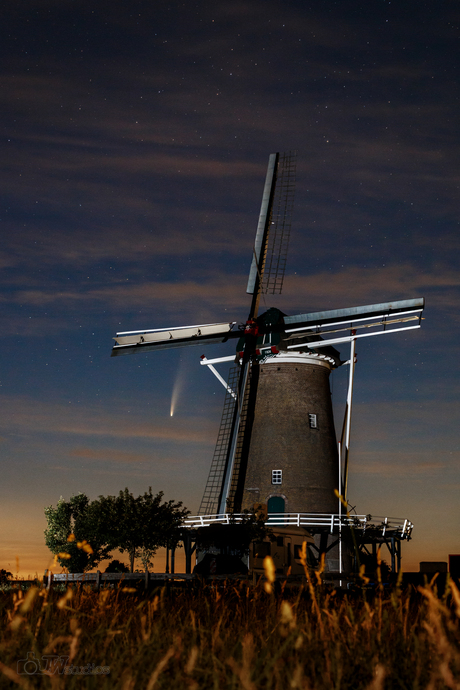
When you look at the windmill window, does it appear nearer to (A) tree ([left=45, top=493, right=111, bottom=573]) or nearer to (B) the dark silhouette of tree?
(B) the dark silhouette of tree

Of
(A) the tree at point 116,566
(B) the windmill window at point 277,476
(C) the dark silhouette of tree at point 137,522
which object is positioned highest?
(B) the windmill window at point 277,476

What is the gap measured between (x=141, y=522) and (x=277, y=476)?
7175mm

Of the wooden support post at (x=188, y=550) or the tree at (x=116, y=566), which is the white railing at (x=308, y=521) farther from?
the tree at (x=116, y=566)

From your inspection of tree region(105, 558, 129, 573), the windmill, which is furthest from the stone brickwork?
tree region(105, 558, 129, 573)

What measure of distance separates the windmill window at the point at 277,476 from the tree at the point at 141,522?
4802mm

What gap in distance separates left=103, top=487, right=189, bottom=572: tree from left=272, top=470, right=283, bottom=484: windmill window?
4802 millimetres

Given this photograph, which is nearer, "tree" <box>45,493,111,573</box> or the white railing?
the white railing

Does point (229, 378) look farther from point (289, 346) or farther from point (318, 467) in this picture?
point (318, 467)

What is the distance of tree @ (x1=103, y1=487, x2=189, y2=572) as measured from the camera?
34.2m

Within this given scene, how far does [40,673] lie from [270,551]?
81.1ft

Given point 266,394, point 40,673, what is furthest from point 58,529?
point 40,673

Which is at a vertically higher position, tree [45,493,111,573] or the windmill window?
the windmill window

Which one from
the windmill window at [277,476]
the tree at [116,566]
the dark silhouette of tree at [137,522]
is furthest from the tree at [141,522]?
the tree at [116,566]

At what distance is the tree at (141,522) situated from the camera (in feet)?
112
